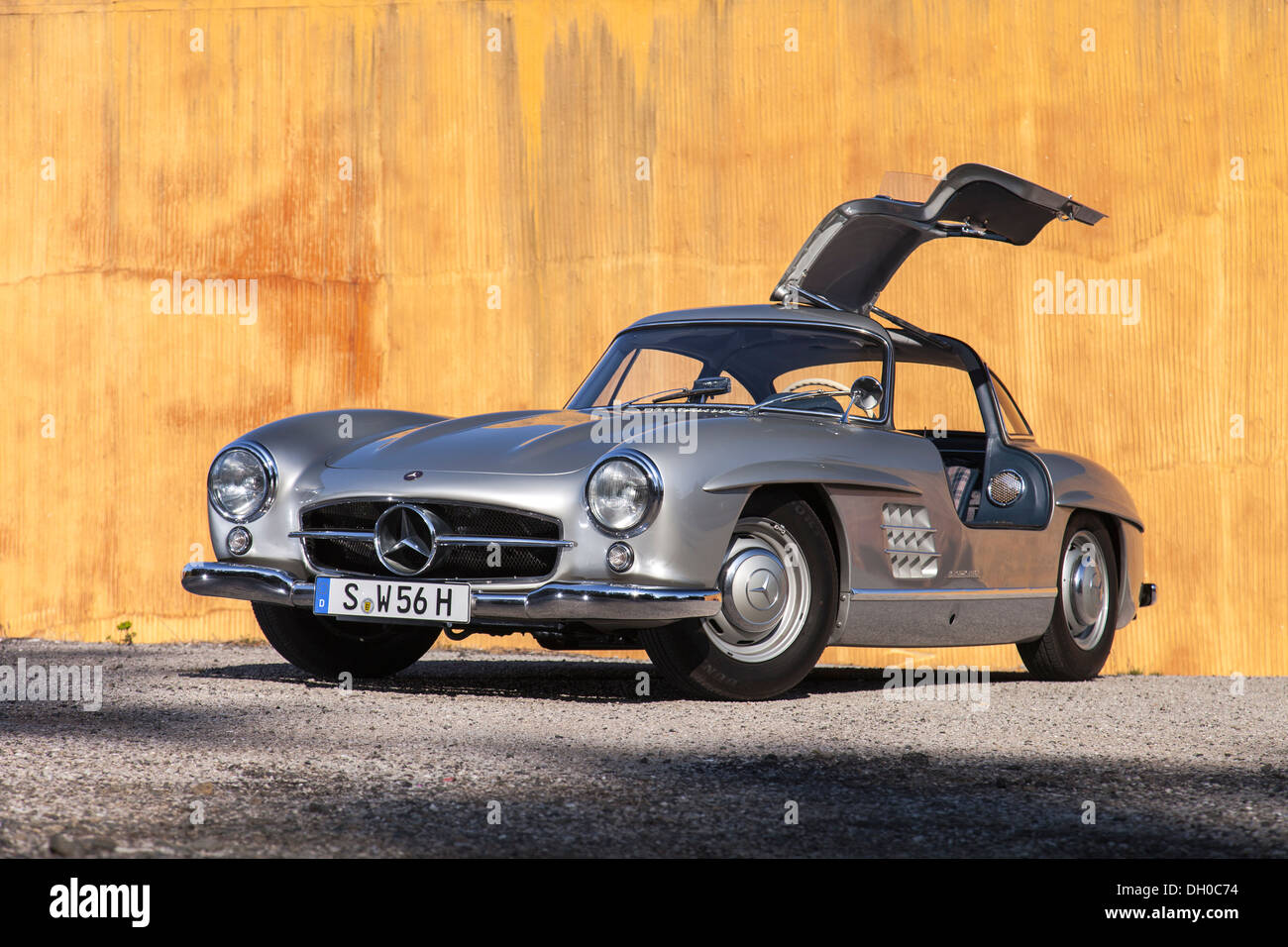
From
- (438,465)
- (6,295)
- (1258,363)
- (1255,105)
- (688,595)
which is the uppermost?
(1255,105)

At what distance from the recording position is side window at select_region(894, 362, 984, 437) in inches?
247

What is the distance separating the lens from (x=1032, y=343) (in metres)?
8.29

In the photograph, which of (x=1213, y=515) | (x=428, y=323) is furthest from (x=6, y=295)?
(x=1213, y=515)

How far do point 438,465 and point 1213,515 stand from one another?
5.08 metres

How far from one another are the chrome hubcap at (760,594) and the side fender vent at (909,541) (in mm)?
446

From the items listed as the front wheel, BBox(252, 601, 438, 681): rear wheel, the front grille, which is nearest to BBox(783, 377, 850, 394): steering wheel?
the front wheel

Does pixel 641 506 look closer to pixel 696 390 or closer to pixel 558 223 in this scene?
pixel 696 390

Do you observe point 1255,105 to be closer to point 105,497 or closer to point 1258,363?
point 1258,363

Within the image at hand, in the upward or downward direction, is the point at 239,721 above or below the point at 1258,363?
below

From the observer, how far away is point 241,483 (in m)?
5.19

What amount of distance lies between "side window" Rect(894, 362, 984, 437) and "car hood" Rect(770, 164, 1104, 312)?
16.8 inches

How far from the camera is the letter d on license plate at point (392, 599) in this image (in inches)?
178

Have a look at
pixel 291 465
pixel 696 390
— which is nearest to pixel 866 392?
pixel 696 390

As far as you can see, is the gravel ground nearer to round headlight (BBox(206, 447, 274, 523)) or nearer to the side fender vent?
the side fender vent
